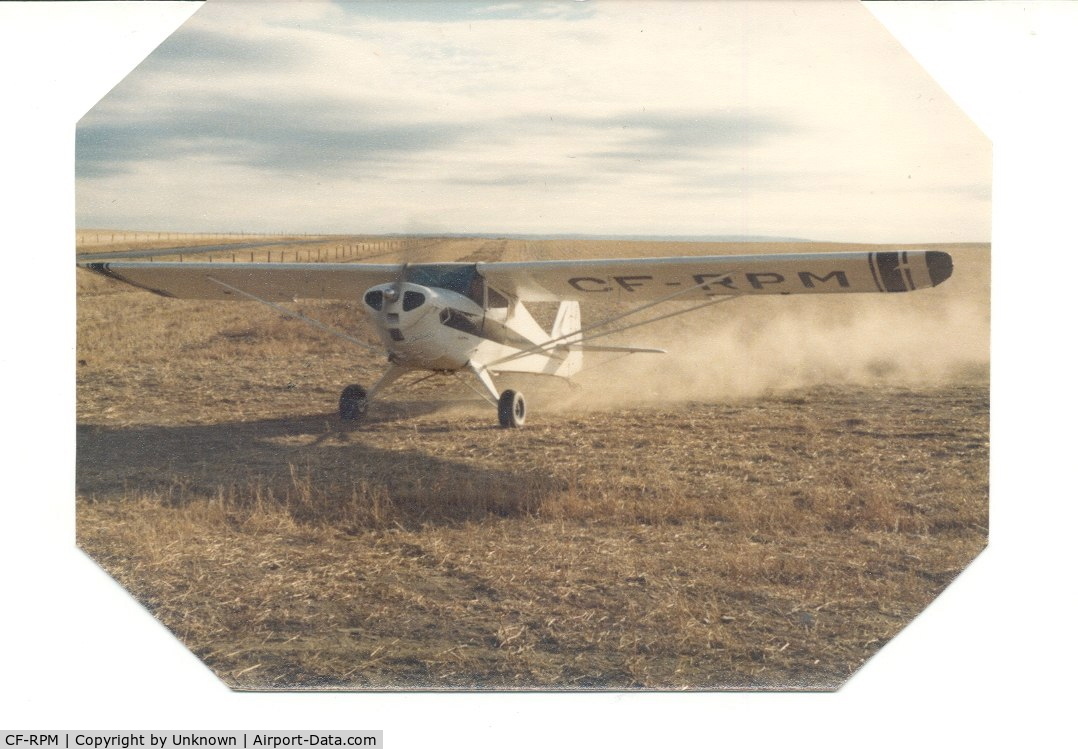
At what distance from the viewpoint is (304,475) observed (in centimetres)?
834

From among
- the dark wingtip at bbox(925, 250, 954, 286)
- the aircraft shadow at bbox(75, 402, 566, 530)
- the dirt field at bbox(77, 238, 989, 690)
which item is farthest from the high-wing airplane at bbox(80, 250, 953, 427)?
the aircraft shadow at bbox(75, 402, 566, 530)

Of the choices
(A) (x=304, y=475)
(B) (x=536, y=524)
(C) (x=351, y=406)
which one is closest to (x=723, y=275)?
(B) (x=536, y=524)

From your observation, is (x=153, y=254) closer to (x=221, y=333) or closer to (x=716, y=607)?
(x=221, y=333)

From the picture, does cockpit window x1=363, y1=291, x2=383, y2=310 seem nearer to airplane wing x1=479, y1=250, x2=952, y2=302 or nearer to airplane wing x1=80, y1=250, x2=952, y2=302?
airplane wing x1=80, y1=250, x2=952, y2=302

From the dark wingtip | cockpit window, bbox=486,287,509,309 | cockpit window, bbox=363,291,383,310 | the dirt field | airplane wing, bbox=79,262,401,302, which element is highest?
airplane wing, bbox=79,262,401,302

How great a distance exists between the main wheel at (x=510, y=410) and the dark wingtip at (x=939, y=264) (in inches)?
191

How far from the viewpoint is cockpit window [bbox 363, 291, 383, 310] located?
29.7 feet

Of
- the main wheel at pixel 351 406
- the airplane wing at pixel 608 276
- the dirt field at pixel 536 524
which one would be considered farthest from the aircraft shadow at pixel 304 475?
the airplane wing at pixel 608 276

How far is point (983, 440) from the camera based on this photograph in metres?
9.27

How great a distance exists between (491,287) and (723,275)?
2.95 metres

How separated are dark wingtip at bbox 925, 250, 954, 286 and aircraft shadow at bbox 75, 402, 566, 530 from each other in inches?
145

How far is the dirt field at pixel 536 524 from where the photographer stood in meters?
5.64

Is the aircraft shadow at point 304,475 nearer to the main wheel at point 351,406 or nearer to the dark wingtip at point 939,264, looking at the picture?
the main wheel at point 351,406

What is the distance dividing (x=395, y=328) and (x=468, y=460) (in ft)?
5.15
